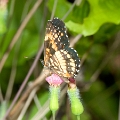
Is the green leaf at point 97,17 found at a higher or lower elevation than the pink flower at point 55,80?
higher

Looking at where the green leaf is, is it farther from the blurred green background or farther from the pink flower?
the pink flower

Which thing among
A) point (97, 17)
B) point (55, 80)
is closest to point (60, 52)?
point (55, 80)

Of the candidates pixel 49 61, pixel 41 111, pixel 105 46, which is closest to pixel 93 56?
pixel 105 46

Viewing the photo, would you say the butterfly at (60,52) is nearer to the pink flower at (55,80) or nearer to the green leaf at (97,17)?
the pink flower at (55,80)

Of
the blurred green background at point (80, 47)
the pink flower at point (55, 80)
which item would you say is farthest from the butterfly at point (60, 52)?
the blurred green background at point (80, 47)

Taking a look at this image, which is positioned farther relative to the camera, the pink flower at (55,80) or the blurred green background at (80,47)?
the blurred green background at (80,47)

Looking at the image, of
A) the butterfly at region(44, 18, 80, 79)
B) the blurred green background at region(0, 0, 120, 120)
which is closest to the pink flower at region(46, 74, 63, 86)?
the butterfly at region(44, 18, 80, 79)
